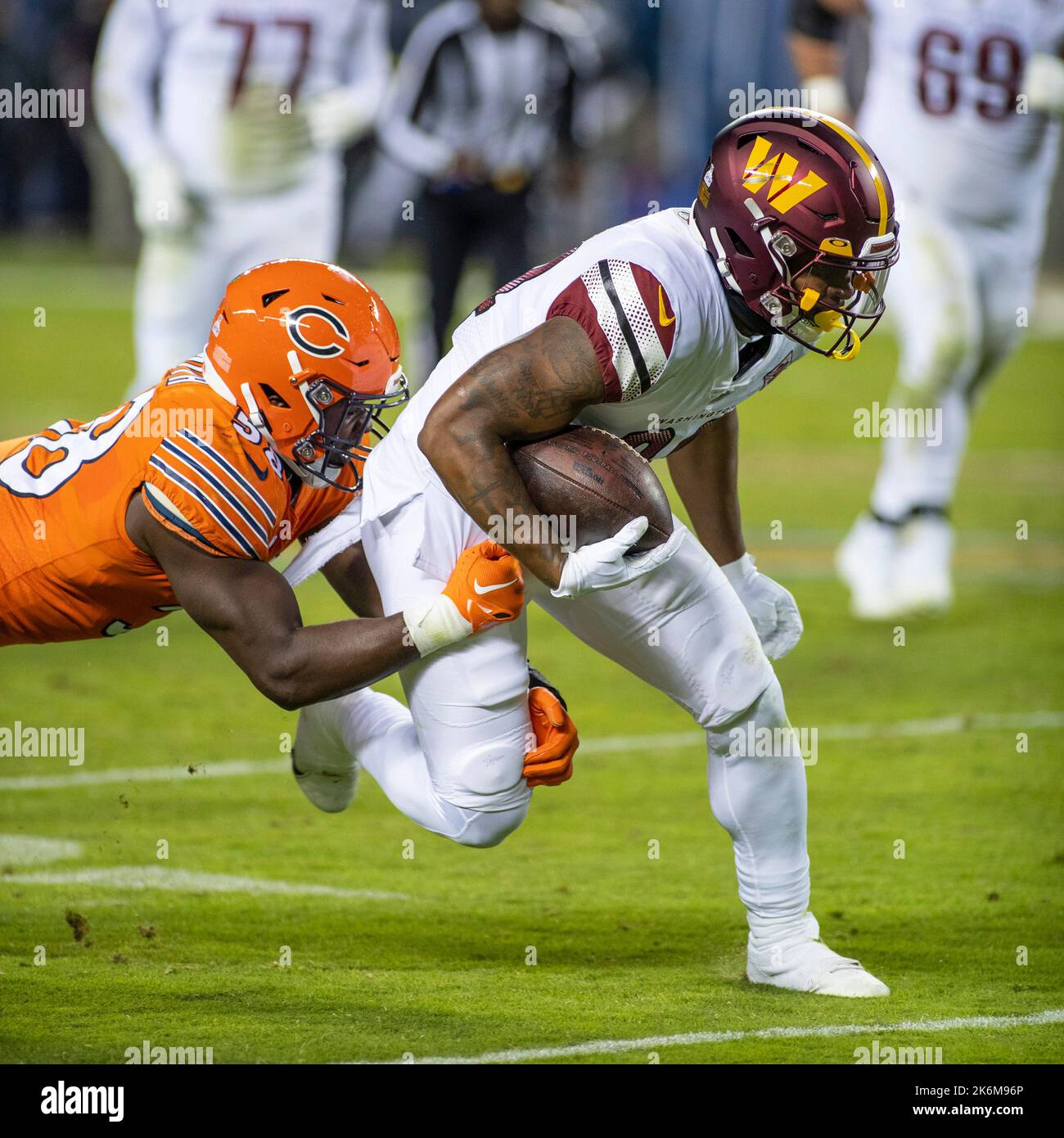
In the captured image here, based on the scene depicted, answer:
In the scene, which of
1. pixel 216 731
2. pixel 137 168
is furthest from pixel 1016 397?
pixel 216 731

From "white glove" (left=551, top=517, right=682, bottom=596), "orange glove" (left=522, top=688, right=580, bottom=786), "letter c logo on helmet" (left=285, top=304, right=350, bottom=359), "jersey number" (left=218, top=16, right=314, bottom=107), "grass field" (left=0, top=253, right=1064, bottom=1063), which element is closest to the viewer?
"white glove" (left=551, top=517, right=682, bottom=596)

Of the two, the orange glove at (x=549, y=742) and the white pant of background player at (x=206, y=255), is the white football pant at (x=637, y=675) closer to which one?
the orange glove at (x=549, y=742)

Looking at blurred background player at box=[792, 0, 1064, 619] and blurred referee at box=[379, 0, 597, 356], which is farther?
blurred referee at box=[379, 0, 597, 356]

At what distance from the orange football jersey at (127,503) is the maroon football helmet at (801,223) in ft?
3.43

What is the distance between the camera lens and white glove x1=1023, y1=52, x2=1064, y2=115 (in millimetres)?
8148

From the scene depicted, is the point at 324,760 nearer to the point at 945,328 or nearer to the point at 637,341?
the point at 637,341

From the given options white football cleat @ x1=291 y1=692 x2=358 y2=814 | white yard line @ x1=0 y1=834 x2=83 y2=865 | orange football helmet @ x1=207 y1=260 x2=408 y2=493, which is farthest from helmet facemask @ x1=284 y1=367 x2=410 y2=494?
white yard line @ x1=0 y1=834 x2=83 y2=865

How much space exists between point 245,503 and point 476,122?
25.6 ft

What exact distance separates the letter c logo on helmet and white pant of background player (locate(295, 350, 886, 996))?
0.25m

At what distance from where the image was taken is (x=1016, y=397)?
1556cm

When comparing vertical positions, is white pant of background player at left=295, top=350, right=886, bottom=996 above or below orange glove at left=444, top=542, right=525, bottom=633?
below

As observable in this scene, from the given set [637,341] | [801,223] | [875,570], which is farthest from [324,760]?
[875,570]

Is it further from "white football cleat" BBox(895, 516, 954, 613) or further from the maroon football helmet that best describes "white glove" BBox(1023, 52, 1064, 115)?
the maroon football helmet

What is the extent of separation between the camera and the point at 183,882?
15.6 ft
